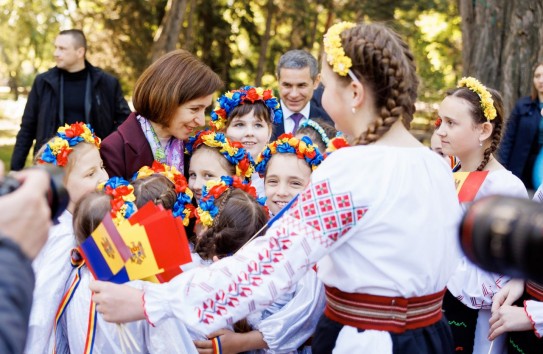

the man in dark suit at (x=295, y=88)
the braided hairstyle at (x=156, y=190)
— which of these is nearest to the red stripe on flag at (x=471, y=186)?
the braided hairstyle at (x=156, y=190)

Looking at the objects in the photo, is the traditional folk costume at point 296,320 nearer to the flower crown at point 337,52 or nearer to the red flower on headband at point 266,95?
the flower crown at point 337,52

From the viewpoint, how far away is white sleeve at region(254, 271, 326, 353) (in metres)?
3.14

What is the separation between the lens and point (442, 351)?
2.54m

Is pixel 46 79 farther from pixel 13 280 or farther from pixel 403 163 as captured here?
pixel 13 280

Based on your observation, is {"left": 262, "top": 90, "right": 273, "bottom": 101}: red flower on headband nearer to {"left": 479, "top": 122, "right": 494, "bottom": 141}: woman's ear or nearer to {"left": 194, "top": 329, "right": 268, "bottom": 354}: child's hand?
{"left": 479, "top": 122, "right": 494, "bottom": 141}: woman's ear

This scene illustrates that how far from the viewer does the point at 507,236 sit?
136 centimetres

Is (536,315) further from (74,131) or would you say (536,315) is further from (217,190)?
(74,131)

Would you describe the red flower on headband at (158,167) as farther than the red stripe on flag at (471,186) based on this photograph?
Yes

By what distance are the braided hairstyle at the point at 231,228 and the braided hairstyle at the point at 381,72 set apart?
1040 millimetres

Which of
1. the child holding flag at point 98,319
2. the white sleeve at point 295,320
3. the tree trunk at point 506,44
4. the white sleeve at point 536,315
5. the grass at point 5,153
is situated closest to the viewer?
the child holding flag at point 98,319

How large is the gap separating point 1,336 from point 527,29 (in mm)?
8127

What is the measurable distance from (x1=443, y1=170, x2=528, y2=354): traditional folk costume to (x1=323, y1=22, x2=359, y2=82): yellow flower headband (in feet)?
4.43

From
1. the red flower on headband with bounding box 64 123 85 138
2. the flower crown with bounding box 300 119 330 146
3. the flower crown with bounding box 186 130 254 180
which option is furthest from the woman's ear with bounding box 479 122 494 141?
the red flower on headband with bounding box 64 123 85 138

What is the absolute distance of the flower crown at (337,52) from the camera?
240 centimetres
